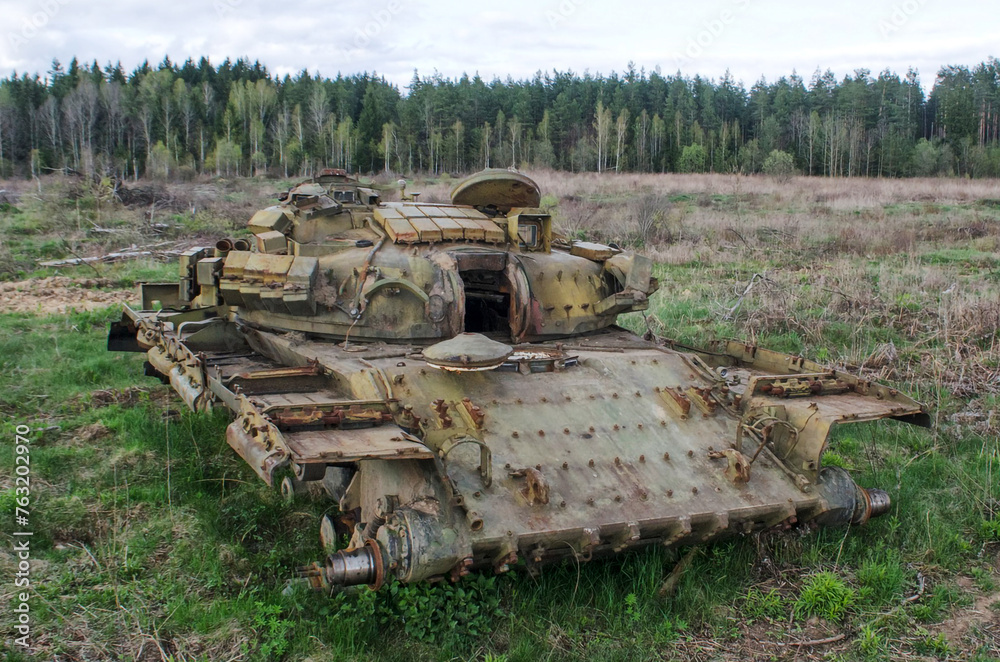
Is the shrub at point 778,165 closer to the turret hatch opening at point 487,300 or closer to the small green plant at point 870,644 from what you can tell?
the turret hatch opening at point 487,300

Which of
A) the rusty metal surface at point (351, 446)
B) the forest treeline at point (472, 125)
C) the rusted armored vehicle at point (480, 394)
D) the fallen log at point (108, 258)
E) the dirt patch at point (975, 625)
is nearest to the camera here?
the rusty metal surface at point (351, 446)

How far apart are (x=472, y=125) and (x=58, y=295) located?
41.2 m

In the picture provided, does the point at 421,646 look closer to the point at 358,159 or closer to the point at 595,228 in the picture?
the point at 595,228

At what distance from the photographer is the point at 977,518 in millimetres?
6941

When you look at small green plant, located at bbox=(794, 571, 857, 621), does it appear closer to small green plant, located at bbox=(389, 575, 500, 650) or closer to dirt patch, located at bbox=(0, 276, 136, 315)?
small green plant, located at bbox=(389, 575, 500, 650)

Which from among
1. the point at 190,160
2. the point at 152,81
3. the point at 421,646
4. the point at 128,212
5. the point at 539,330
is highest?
the point at 152,81

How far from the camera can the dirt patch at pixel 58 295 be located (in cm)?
1398

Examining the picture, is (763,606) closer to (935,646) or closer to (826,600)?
(826,600)

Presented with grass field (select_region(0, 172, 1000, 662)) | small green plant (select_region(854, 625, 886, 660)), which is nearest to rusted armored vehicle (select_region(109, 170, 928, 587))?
grass field (select_region(0, 172, 1000, 662))

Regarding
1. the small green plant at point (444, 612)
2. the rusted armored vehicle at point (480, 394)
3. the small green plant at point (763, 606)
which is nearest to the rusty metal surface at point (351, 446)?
the rusted armored vehicle at point (480, 394)

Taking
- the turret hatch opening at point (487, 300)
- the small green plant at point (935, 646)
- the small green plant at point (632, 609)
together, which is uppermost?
the turret hatch opening at point (487, 300)

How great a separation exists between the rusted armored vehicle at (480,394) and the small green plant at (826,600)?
48 centimetres

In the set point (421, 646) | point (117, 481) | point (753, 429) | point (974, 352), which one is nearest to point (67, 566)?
point (117, 481)

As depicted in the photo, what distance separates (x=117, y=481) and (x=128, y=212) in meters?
18.2
